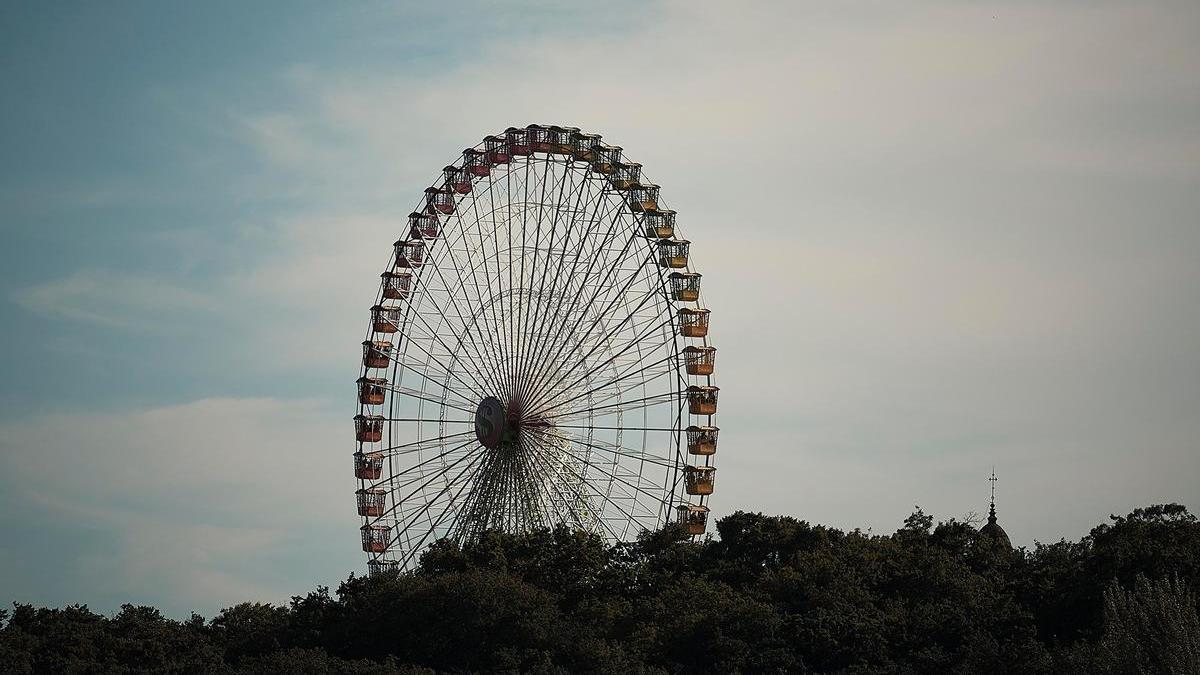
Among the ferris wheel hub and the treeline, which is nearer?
the treeline

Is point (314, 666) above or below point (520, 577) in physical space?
below

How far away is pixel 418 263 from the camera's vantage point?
3088 inches

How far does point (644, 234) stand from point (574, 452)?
9.37 meters

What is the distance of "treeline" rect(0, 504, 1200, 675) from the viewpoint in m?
57.2

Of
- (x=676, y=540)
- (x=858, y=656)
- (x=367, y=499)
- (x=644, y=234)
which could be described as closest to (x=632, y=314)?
(x=644, y=234)

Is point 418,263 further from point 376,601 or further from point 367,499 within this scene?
point 376,601

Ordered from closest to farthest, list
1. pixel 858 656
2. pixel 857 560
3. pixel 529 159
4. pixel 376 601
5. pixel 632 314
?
1. pixel 858 656
2. pixel 376 601
3. pixel 857 560
4. pixel 632 314
5. pixel 529 159

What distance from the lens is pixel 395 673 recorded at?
180 ft

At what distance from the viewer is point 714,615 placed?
60469mm

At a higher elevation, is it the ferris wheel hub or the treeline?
the ferris wheel hub

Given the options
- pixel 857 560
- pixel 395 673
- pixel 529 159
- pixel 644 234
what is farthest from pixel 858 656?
pixel 529 159

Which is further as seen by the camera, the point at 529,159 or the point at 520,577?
the point at 529,159

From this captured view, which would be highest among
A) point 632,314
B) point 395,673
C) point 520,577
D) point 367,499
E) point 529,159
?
point 529,159

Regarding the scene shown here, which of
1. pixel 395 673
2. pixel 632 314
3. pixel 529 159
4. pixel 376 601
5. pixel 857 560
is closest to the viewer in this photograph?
pixel 395 673
